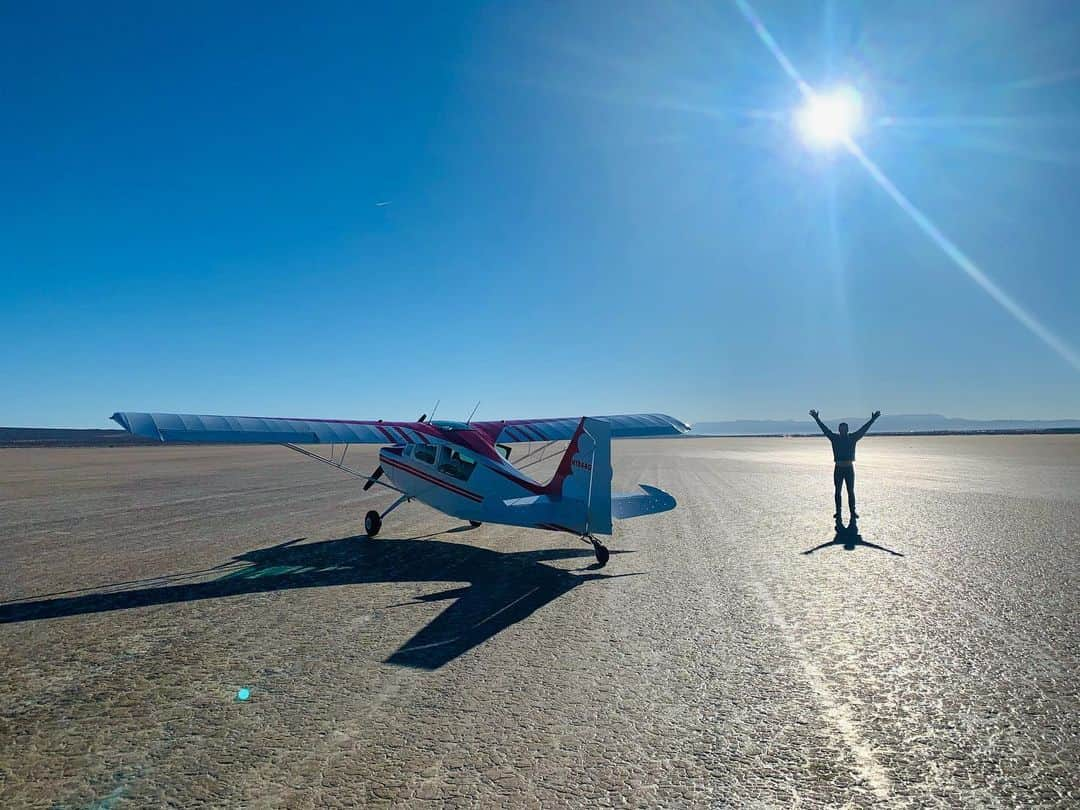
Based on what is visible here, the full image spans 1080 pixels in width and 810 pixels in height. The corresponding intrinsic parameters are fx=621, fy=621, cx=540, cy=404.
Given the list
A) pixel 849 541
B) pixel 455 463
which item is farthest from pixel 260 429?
pixel 849 541

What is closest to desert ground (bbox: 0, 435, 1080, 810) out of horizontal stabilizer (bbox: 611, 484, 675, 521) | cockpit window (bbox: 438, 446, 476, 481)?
horizontal stabilizer (bbox: 611, 484, 675, 521)

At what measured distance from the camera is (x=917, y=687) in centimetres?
471

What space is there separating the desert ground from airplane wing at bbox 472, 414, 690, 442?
4.09 meters

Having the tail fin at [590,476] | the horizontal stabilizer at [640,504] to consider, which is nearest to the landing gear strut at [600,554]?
the tail fin at [590,476]

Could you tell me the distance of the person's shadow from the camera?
999 centimetres

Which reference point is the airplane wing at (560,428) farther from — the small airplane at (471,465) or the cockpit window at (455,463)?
the cockpit window at (455,463)

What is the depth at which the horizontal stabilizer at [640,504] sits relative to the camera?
10.1 meters

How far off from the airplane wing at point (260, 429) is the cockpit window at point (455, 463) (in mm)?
1025

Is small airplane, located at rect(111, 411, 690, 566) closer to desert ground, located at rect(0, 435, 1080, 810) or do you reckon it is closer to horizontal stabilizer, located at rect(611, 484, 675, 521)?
horizontal stabilizer, located at rect(611, 484, 675, 521)

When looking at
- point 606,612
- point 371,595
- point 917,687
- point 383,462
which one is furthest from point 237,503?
point 917,687

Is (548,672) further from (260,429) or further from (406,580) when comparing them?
(260,429)

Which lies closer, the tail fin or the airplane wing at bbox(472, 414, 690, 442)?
the tail fin

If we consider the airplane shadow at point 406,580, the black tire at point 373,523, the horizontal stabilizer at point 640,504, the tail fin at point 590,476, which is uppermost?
the tail fin at point 590,476

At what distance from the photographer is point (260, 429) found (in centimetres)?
1122
